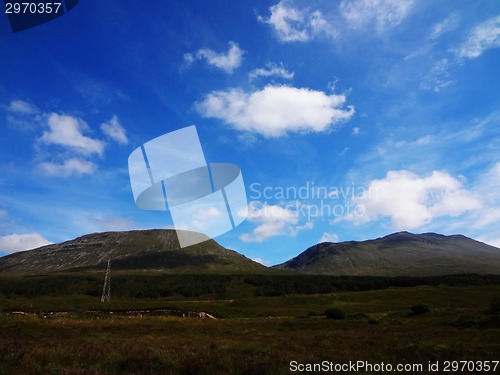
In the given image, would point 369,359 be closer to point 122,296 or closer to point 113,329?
point 113,329

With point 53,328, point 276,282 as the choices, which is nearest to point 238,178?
point 53,328

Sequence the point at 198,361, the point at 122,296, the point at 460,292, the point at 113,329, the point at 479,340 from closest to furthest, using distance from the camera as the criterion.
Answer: the point at 198,361 < the point at 479,340 < the point at 113,329 < the point at 460,292 < the point at 122,296

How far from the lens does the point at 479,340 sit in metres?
20.6

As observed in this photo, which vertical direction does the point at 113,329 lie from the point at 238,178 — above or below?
Answer: below

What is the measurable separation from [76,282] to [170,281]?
4968cm

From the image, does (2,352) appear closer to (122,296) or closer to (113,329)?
(113,329)

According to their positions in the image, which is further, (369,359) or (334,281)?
(334,281)

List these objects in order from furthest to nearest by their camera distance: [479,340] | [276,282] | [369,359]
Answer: [276,282]
[479,340]
[369,359]

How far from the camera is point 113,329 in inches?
1366

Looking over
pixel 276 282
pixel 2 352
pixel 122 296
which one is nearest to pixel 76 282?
pixel 122 296

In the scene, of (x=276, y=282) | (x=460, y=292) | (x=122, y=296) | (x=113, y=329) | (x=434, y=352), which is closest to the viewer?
(x=434, y=352)

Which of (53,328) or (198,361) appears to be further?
(53,328)

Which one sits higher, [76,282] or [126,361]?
[76,282]

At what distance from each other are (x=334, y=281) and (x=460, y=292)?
103 metres
